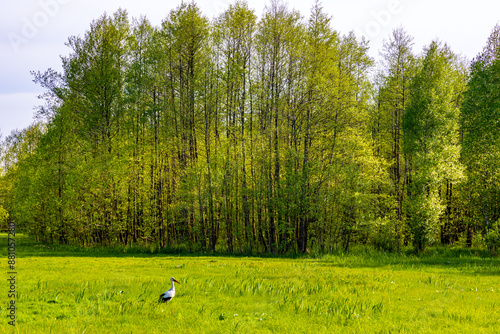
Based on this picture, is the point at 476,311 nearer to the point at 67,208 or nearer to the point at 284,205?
the point at 284,205

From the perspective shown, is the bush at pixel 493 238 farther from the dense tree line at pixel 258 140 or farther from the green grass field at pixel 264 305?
the green grass field at pixel 264 305

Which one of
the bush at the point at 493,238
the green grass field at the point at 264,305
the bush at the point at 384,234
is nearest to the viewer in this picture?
the green grass field at the point at 264,305

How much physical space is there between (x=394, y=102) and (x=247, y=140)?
19.3m

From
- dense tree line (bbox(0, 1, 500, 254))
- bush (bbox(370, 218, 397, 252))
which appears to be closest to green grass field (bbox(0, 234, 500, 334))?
bush (bbox(370, 218, 397, 252))

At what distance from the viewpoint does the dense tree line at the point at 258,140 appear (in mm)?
28781

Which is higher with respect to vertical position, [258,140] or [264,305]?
[258,140]

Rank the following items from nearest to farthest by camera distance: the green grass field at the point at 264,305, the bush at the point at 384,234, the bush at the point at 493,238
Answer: the green grass field at the point at 264,305 < the bush at the point at 493,238 < the bush at the point at 384,234

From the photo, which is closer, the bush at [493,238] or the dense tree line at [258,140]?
the bush at [493,238]

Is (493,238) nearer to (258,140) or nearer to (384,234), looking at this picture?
(384,234)

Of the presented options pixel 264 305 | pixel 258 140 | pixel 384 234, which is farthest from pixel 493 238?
pixel 264 305

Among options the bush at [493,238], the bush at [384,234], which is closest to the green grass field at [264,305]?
the bush at [493,238]

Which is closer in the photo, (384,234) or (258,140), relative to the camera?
(384,234)

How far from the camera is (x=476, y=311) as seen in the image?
33.0ft

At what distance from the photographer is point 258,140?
31438mm
